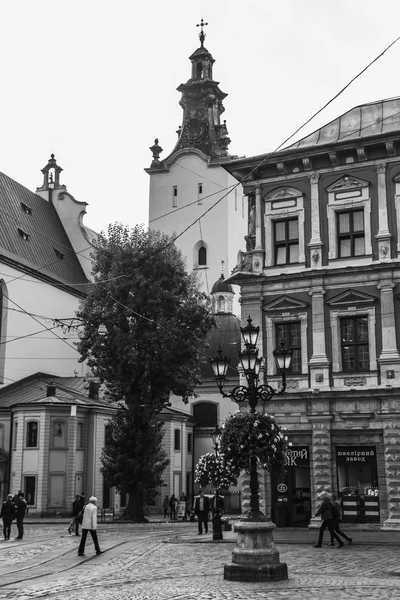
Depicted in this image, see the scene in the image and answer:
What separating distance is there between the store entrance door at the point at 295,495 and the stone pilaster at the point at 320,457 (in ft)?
1.66

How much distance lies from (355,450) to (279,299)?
6.22m

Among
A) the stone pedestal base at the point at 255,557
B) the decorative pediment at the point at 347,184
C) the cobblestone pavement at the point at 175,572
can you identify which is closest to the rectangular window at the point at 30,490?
the cobblestone pavement at the point at 175,572

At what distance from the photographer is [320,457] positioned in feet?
91.7

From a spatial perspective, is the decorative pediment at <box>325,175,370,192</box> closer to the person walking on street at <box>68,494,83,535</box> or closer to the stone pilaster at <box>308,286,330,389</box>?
the stone pilaster at <box>308,286,330,389</box>

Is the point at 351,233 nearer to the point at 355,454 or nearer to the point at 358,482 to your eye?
the point at 355,454

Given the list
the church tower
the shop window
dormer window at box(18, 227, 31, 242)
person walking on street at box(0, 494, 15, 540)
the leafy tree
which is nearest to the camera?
person walking on street at box(0, 494, 15, 540)

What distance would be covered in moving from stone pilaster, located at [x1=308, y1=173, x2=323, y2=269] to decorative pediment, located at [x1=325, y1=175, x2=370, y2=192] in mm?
547

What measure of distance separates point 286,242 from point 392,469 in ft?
30.7

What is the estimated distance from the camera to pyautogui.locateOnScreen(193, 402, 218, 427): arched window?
6116 cm

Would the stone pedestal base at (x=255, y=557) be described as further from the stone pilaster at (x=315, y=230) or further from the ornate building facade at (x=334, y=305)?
the stone pilaster at (x=315, y=230)

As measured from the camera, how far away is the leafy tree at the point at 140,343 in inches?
1474

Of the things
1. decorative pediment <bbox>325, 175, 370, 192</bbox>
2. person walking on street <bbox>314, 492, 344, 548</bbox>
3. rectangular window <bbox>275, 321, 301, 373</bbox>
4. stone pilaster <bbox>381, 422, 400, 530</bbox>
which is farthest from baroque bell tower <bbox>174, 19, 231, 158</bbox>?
person walking on street <bbox>314, 492, 344, 548</bbox>

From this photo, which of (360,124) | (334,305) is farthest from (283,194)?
(334,305)

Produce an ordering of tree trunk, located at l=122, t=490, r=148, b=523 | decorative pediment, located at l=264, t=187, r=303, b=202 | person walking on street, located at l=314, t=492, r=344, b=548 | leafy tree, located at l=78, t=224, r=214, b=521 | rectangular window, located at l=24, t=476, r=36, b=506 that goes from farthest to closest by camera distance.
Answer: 1. rectangular window, located at l=24, t=476, r=36, b=506
2. leafy tree, located at l=78, t=224, r=214, b=521
3. tree trunk, located at l=122, t=490, r=148, b=523
4. decorative pediment, located at l=264, t=187, r=303, b=202
5. person walking on street, located at l=314, t=492, r=344, b=548
